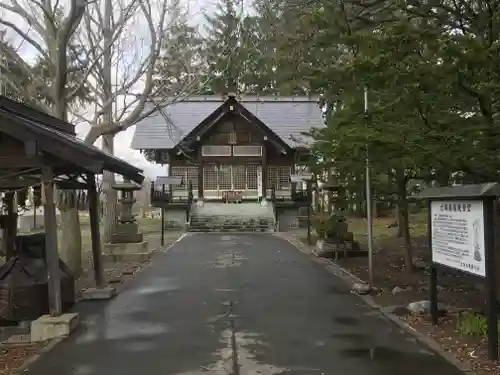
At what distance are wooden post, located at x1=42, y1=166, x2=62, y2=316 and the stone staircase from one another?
2377cm

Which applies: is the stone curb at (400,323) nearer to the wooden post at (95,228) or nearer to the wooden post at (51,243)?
the wooden post at (51,243)

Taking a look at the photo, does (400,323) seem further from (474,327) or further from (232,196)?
(232,196)

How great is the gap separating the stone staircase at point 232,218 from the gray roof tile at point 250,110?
5077mm

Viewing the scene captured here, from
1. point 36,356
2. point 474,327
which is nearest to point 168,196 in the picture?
point 36,356

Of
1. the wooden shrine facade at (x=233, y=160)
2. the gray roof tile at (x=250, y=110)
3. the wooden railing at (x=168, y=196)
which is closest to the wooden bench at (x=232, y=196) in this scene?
the wooden shrine facade at (x=233, y=160)

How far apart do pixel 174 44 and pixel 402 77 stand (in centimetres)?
1156

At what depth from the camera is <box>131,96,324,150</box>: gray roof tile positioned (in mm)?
39463

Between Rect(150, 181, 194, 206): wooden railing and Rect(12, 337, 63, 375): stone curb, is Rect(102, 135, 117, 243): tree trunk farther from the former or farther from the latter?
Rect(150, 181, 194, 206): wooden railing

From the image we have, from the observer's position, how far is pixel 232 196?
1528 inches

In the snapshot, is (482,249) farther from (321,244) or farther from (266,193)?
(266,193)

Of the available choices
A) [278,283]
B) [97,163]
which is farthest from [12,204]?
[278,283]

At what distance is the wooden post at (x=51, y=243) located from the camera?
855 centimetres

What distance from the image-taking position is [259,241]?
83.7 ft

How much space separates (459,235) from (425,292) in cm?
417
